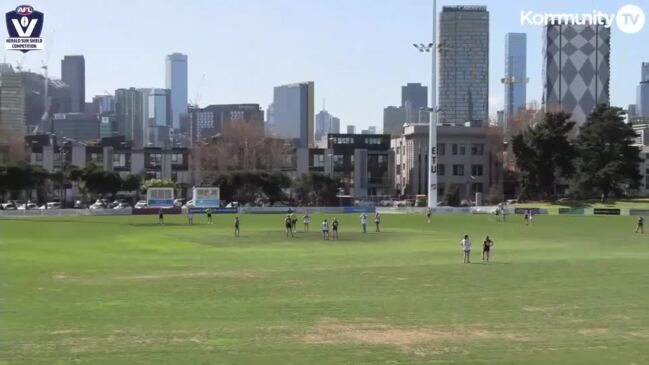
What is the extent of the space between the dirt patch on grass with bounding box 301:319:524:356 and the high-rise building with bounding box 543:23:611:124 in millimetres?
177275

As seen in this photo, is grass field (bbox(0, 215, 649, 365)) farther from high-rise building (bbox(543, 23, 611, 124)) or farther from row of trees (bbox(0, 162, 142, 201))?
high-rise building (bbox(543, 23, 611, 124))

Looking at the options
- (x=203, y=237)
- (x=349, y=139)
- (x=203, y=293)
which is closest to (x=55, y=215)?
(x=203, y=237)

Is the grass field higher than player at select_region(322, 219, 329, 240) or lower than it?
lower

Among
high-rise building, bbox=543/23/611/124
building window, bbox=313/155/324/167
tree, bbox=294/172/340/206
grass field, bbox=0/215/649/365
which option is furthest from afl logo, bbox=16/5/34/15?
high-rise building, bbox=543/23/611/124

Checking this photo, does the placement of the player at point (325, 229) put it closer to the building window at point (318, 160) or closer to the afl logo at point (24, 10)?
the afl logo at point (24, 10)

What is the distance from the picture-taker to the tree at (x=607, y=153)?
383ft

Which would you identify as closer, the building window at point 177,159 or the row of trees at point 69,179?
the row of trees at point 69,179

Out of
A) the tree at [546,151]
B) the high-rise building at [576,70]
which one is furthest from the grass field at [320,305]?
the high-rise building at [576,70]

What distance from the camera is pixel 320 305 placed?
25.0 m

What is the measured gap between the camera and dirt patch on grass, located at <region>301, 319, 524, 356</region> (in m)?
18.9

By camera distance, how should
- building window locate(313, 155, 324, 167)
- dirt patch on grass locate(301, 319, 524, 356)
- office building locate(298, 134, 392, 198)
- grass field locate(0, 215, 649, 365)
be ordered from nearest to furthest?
grass field locate(0, 215, 649, 365) → dirt patch on grass locate(301, 319, 524, 356) → office building locate(298, 134, 392, 198) → building window locate(313, 155, 324, 167)

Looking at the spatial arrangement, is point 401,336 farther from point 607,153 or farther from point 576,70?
point 576,70

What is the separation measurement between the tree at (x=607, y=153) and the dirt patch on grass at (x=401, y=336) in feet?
336

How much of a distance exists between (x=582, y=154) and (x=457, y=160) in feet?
119
